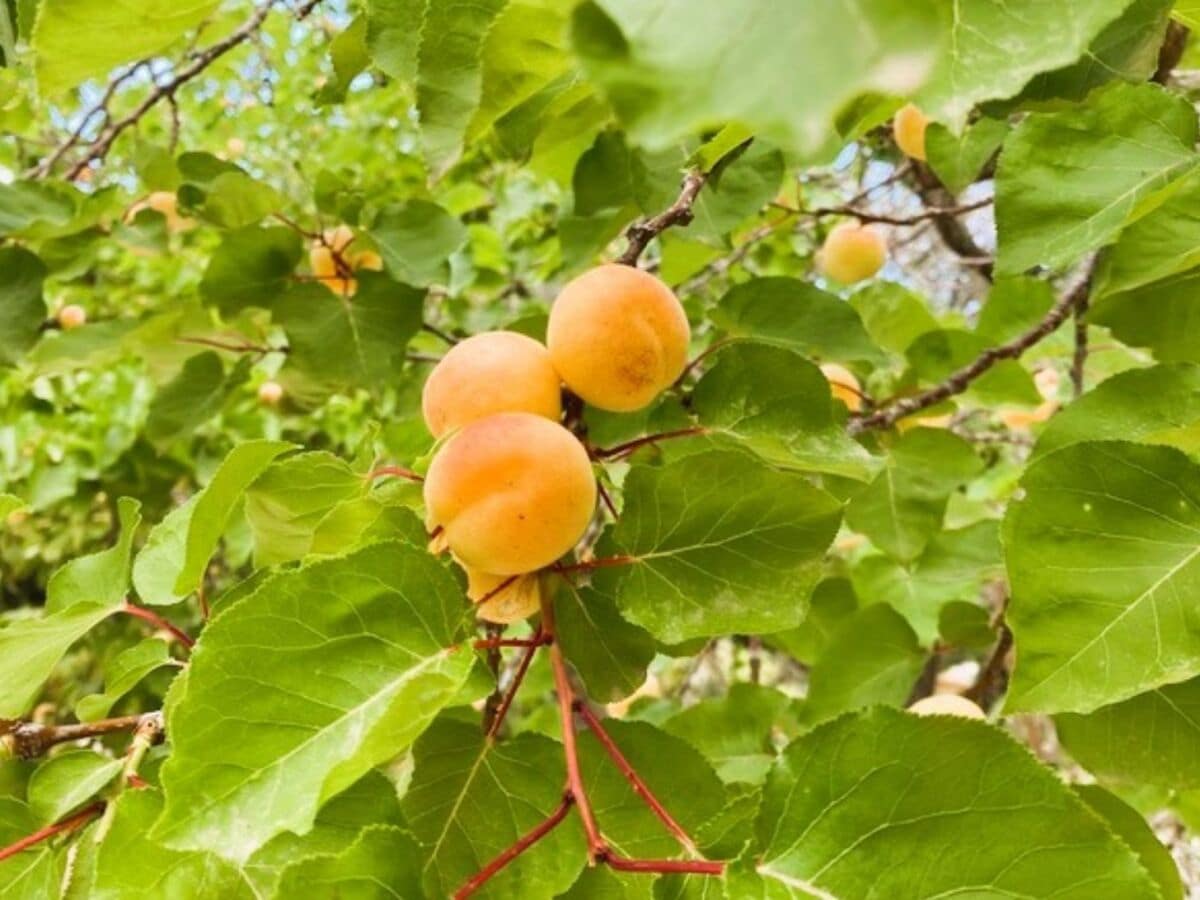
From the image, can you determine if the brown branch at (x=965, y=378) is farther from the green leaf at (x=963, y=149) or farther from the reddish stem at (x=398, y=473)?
the reddish stem at (x=398, y=473)

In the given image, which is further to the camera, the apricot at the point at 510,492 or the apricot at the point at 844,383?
the apricot at the point at 844,383

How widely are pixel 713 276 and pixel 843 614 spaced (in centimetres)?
67

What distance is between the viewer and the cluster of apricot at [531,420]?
2.01 feet

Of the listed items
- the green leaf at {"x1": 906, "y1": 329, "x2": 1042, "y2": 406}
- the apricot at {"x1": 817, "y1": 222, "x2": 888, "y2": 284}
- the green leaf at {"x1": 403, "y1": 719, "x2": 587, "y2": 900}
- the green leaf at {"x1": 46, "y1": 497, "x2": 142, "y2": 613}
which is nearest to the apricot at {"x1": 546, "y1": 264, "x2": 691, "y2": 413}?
the green leaf at {"x1": 403, "y1": 719, "x2": 587, "y2": 900}

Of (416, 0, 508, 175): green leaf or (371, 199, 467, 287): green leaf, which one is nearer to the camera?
(416, 0, 508, 175): green leaf

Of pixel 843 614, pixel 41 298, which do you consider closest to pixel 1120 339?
pixel 843 614

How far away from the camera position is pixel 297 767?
0.50 m

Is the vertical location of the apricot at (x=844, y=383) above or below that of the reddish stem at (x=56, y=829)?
below

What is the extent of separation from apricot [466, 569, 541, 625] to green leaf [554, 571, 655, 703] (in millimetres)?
19

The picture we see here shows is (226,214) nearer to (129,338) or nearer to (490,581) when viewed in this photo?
(129,338)

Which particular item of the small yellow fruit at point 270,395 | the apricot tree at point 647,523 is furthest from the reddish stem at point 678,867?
the small yellow fruit at point 270,395

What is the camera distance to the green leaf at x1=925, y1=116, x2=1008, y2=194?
979 mm

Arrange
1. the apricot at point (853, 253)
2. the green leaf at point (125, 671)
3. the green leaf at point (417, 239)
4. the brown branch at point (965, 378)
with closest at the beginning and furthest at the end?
1. the green leaf at point (125, 671)
2. the brown branch at point (965, 378)
3. the green leaf at point (417, 239)
4. the apricot at point (853, 253)

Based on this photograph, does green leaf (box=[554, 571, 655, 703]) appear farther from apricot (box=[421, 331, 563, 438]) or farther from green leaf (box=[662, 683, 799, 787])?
green leaf (box=[662, 683, 799, 787])
